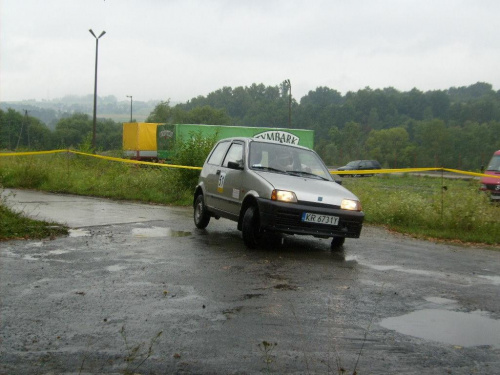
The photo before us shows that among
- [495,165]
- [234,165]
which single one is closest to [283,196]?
[234,165]

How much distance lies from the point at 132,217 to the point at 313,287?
690cm

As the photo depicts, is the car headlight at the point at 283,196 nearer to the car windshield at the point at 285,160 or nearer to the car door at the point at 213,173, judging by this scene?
the car windshield at the point at 285,160

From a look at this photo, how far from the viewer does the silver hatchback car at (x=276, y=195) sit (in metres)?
8.65

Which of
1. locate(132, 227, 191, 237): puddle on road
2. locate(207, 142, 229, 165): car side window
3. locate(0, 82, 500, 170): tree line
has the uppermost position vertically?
locate(0, 82, 500, 170): tree line

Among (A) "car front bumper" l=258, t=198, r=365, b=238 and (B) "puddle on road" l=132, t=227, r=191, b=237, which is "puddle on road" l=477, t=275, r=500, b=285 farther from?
(B) "puddle on road" l=132, t=227, r=191, b=237

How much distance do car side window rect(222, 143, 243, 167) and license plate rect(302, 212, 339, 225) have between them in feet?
5.71

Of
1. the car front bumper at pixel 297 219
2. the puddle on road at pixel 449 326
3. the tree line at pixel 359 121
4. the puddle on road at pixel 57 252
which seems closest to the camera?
the puddle on road at pixel 449 326

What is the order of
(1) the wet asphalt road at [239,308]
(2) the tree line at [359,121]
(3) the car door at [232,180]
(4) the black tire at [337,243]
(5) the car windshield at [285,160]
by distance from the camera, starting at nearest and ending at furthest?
(1) the wet asphalt road at [239,308]
(4) the black tire at [337,243]
(3) the car door at [232,180]
(5) the car windshield at [285,160]
(2) the tree line at [359,121]

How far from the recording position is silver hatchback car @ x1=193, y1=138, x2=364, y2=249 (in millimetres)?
8648

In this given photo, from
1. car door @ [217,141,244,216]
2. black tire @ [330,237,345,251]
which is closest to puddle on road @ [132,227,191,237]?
car door @ [217,141,244,216]

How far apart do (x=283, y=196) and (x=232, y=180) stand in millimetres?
1507

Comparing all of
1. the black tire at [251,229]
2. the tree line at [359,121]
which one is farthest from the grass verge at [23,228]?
the tree line at [359,121]

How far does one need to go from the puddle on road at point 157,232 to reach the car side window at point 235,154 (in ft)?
4.73

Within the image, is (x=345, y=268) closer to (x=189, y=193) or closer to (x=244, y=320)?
(x=244, y=320)
